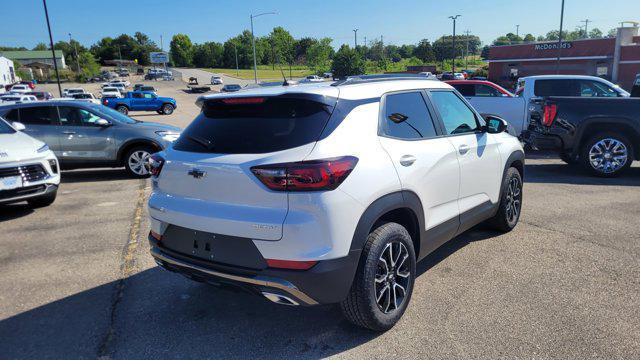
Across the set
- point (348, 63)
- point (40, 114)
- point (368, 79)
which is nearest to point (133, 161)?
point (40, 114)

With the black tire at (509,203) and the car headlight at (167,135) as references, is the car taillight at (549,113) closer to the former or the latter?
the black tire at (509,203)

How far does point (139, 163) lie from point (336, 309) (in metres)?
7.01

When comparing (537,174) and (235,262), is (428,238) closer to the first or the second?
(235,262)

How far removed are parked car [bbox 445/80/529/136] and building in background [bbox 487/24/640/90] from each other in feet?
111

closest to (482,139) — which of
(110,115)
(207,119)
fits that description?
(207,119)

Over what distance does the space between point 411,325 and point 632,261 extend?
2.58 metres

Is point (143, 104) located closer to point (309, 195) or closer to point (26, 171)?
point (26, 171)

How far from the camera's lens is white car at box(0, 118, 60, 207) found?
6.23 meters

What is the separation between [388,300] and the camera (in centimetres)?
338

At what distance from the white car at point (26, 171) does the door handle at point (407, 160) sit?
17.7ft

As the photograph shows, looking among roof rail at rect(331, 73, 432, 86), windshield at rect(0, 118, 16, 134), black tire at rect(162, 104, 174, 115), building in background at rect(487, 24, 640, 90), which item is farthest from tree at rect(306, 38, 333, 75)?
roof rail at rect(331, 73, 432, 86)

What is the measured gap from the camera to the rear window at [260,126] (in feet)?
9.84

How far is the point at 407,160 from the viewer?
3.46 meters

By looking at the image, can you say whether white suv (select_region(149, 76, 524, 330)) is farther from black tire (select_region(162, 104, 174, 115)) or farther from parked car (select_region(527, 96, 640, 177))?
black tire (select_region(162, 104, 174, 115))
